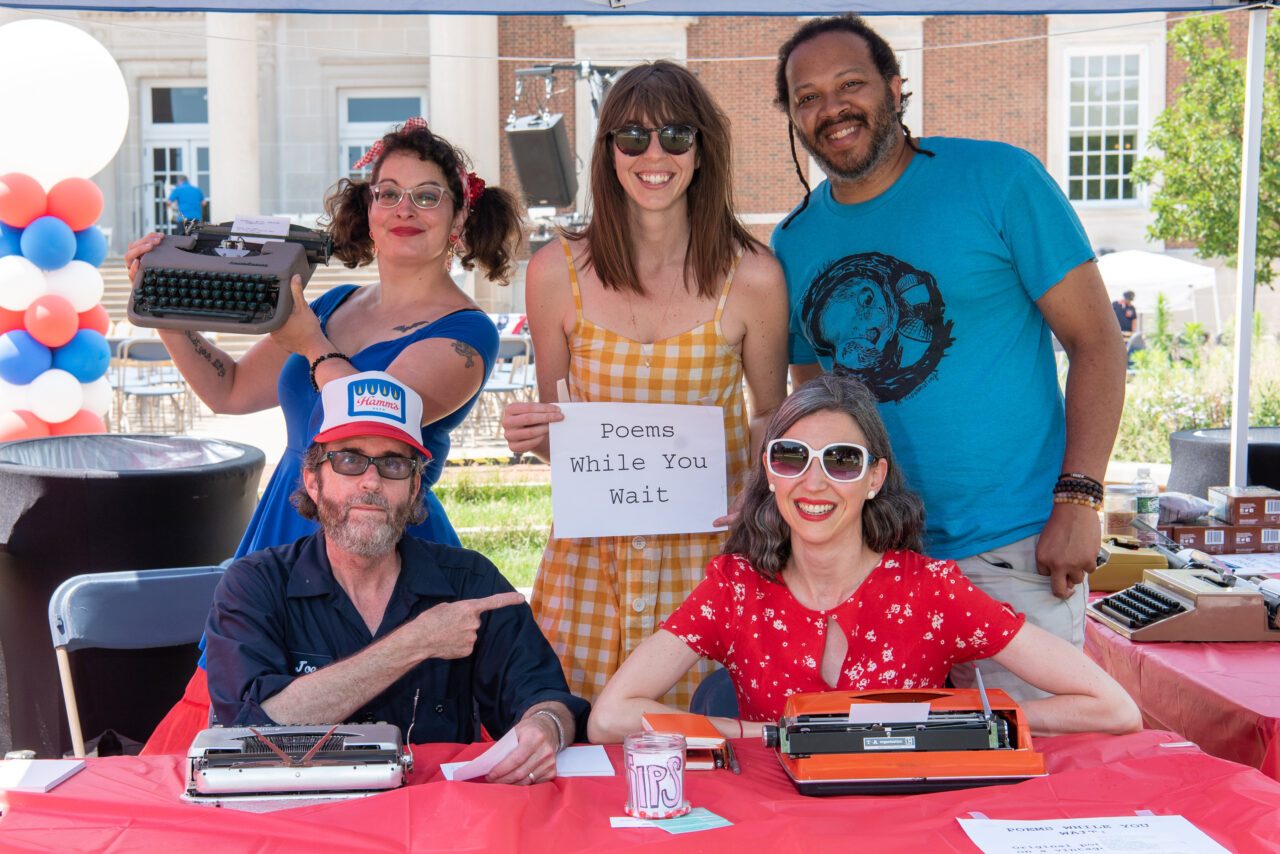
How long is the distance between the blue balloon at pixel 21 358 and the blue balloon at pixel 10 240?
467mm

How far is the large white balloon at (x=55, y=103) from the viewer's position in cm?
752

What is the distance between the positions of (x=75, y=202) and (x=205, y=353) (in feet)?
16.4

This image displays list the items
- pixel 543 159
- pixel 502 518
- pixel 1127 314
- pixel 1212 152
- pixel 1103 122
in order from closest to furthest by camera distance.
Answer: pixel 502 518, pixel 543 159, pixel 1212 152, pixel 1127 314, pixel 1103 122

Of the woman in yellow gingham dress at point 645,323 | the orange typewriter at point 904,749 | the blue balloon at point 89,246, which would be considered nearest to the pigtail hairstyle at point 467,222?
the woman in yellow gingham dress at point 645,323

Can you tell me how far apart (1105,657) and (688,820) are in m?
2.04

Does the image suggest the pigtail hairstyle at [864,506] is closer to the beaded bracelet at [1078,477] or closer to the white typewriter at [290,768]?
the beaded bracelet at [1078,477]

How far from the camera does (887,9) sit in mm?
4473

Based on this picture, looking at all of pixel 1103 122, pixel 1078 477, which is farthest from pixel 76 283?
pixel 1103 122

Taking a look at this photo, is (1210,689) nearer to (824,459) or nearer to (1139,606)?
(1139,606)

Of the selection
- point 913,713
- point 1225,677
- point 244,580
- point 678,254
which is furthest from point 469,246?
point 1225,677

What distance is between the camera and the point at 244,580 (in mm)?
2699

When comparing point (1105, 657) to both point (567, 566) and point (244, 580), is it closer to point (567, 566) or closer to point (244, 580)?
point (567, 566)

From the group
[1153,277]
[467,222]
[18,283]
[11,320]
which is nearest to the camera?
[467,222]

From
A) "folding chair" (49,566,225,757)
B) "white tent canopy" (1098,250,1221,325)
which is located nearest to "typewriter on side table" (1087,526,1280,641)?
"folding chair" (49,566,225,757)
